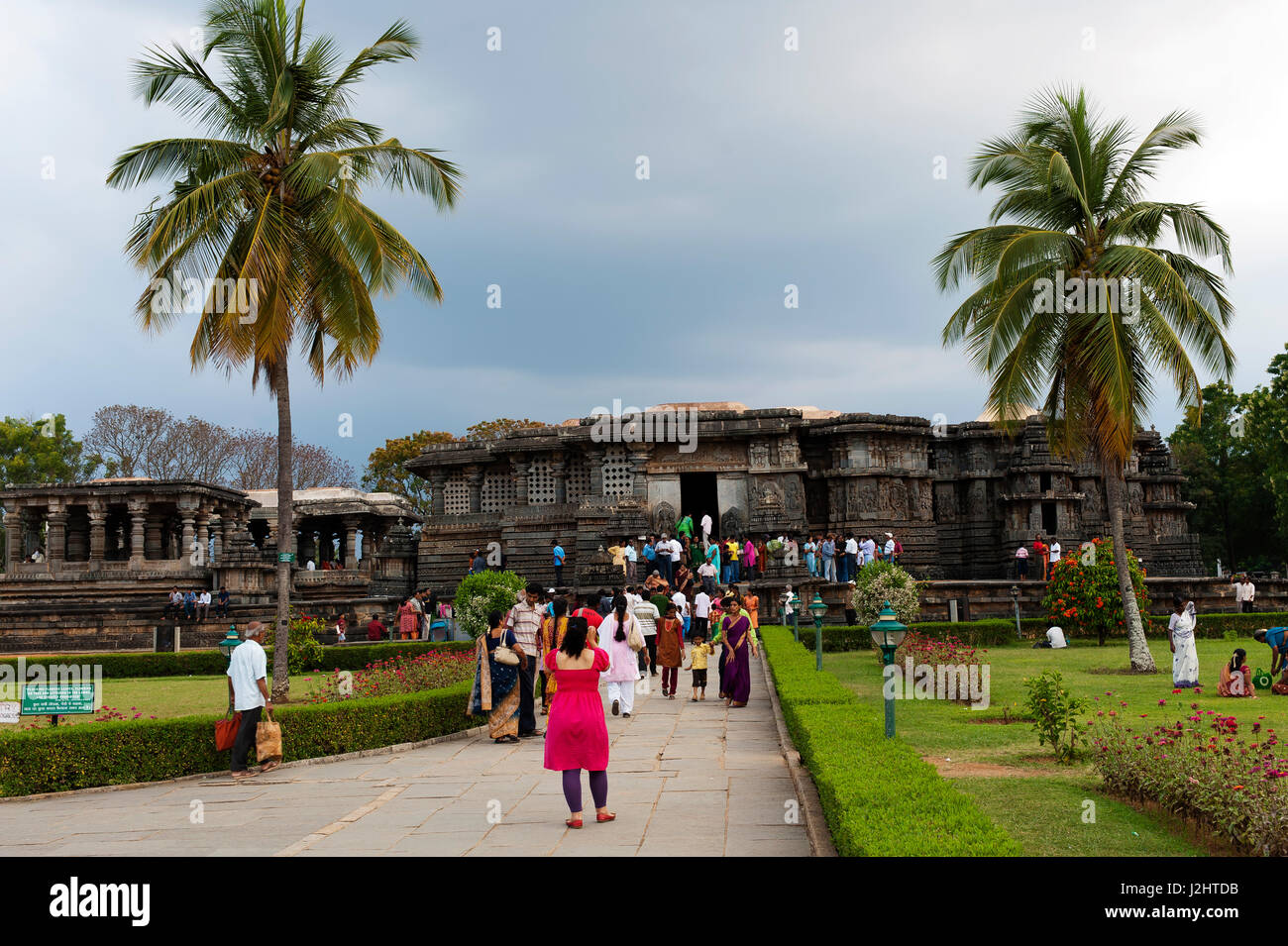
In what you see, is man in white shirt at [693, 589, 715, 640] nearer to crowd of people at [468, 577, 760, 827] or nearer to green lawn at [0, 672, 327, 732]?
crowd of people at [468, 577, 760, 827]

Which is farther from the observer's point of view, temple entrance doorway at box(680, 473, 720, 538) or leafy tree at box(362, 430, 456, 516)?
leafy tree at box(362, 430, 456, 516)

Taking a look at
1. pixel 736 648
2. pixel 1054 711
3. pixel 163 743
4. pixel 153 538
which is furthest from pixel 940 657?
pixel 153 538

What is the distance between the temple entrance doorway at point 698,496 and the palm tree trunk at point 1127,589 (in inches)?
634

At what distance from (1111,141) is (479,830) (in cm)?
1537

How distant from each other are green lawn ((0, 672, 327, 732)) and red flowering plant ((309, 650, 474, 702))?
106 cm

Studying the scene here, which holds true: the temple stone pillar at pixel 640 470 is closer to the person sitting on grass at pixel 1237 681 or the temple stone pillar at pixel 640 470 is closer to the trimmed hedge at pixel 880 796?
the person sitting on grass at pixel 1237 681

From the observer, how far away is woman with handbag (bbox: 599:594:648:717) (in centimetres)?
1247

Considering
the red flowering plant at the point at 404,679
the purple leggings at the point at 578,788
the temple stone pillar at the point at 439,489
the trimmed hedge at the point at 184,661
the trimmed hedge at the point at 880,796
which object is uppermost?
the temple stone pillar at the point at 439,489

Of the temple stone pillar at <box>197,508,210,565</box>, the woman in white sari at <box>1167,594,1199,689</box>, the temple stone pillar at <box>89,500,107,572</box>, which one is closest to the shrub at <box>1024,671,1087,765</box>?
Answer: the woman in white sari at <box>1167,594,1199,689</box>

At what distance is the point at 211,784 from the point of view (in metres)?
10.1

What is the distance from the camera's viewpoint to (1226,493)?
4894cm

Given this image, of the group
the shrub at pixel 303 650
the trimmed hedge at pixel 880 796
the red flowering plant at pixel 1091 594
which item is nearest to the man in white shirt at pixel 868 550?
the red flowering plant at pixel 1091 594

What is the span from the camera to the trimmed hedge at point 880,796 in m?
5.30
